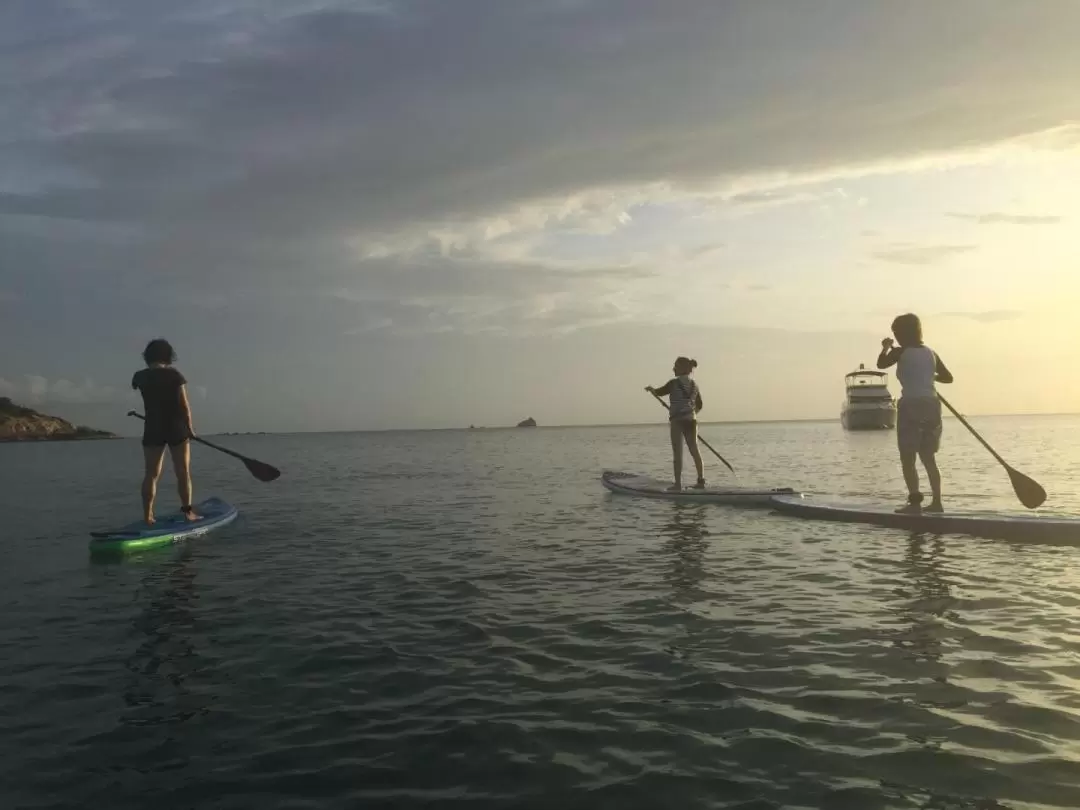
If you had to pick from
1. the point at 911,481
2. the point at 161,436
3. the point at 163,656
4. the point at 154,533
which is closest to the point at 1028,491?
the point at 911,481

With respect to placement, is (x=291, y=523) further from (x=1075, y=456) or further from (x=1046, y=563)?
(x=1075, y=456)

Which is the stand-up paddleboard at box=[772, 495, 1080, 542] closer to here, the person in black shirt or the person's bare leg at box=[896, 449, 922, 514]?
the person's bare leg at box=[896, 449, 922, 514]

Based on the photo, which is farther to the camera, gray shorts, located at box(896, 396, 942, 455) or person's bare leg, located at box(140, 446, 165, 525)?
person's bare leg, located at box(140, 446, 165, 525)

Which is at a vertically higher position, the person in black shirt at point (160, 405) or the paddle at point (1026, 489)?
the person in black shirt at point (160, 405)

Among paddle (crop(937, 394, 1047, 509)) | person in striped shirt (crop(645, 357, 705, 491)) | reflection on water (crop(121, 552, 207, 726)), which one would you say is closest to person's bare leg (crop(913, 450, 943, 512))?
paddle (crop(937, 394, 1047, 509))

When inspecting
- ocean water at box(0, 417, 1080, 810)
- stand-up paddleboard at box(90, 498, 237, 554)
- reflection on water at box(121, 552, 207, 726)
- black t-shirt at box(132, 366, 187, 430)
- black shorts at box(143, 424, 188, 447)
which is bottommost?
reflection on water at box(121, 552, 207, 726)

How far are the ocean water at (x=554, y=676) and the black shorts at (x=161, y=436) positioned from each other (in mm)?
2006

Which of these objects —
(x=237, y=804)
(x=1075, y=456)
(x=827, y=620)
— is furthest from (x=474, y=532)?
(x=1075, y=456)

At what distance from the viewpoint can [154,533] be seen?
1332cm

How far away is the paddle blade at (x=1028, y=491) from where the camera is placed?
13.6 meters

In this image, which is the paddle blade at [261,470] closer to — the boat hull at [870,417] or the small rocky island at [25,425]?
the boat hull at [870,417]

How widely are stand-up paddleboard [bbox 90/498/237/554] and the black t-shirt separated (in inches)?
77.6

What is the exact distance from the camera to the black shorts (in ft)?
41.8

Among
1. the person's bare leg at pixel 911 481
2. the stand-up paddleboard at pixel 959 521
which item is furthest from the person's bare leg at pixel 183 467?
the person's bare leg at pixel 911 481
